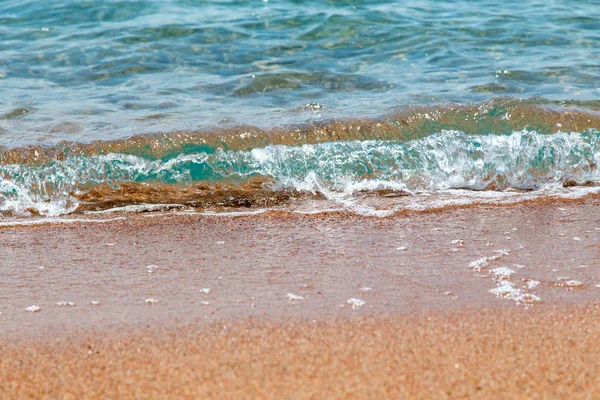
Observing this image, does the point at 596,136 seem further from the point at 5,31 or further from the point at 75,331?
the point at 5,31

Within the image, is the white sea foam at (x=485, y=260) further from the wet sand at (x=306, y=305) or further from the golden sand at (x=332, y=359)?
the golden sand at (x=332, y=359)

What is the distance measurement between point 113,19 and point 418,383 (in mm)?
6805

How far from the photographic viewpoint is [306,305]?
8.50 ft

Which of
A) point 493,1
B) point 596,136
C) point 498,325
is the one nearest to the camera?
point 498,325

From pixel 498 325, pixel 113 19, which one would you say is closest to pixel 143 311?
pixel 498 325

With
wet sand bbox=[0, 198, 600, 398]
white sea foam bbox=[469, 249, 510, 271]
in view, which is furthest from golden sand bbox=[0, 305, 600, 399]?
white sea foam bbox=[469, 249, 510, 271]

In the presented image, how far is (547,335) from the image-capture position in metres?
2.32

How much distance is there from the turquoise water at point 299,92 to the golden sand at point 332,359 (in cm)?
185

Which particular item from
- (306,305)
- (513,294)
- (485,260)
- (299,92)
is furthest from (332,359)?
(299,92)

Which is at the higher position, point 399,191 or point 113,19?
point 113,19

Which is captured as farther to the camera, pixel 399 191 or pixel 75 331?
pixel 399 191

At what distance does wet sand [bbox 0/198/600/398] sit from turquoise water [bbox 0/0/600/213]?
2.32 feet

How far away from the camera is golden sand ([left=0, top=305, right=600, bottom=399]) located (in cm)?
204

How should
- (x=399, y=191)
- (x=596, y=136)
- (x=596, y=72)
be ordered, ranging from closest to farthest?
(x=399, y=191) < (x=596, y=136) < (x=596, y=72)
